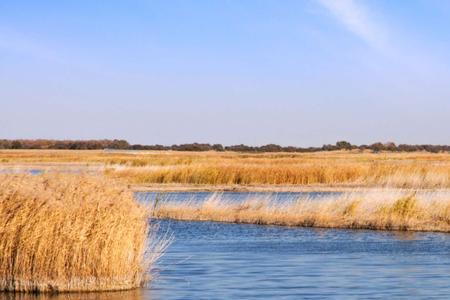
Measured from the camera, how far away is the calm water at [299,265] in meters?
17.3

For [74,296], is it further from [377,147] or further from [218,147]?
[218,147]

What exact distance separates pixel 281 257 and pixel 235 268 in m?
2.42

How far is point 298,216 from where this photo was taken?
3097cm

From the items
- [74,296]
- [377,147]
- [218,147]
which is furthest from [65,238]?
[218,147]

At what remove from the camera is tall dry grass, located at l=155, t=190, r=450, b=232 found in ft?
94.7

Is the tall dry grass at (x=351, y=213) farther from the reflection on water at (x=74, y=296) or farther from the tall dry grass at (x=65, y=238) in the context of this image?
the reflection on water at (x=74, y=296)

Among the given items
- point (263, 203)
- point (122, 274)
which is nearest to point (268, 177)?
point (263, 203)

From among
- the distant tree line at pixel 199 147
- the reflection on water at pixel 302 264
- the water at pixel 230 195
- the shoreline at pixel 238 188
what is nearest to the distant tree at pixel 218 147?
the distant tree line at pixel 199 147

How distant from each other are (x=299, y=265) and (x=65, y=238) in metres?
6.51

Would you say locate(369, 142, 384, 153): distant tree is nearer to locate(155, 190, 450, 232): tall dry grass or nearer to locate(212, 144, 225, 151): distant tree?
locate(212, 144, 225, 151): distant tree

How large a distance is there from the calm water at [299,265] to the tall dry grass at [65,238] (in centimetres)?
35

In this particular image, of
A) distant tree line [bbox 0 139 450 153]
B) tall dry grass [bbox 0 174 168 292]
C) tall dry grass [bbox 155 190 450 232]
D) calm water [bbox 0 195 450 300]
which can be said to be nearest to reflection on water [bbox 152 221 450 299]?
calm water [bbox 0 195 450 300]

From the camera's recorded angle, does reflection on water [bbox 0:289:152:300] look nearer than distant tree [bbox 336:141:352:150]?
Yes

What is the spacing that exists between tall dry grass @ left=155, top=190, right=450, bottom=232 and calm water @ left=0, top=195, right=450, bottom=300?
3.72 ft
